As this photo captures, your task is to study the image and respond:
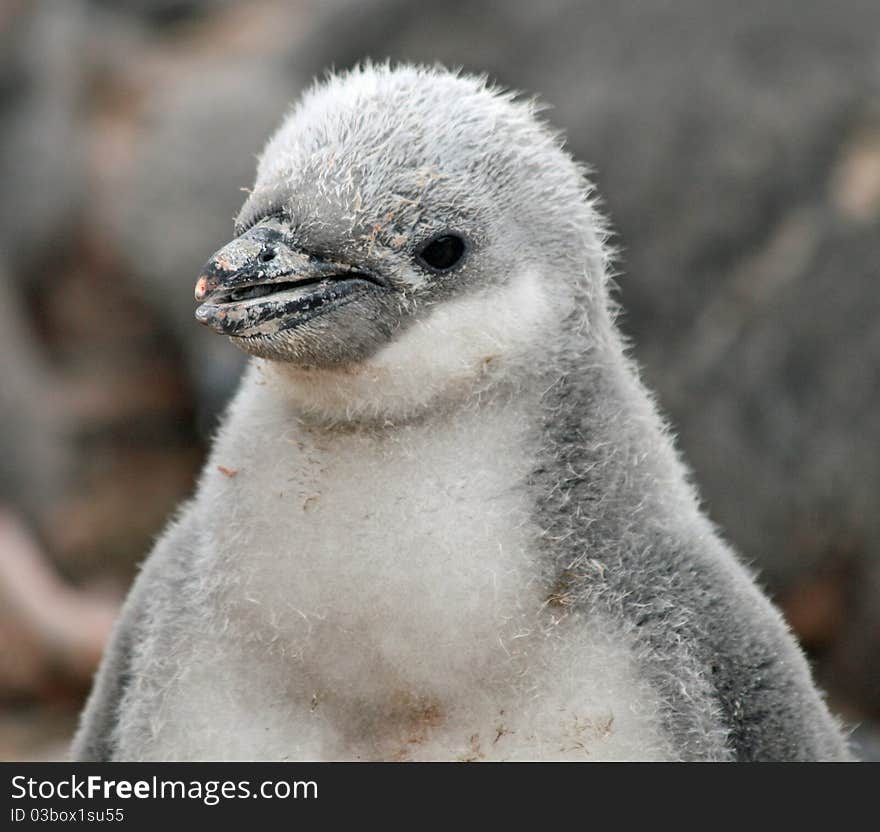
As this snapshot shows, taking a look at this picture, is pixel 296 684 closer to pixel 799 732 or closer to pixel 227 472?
pixel 227 472

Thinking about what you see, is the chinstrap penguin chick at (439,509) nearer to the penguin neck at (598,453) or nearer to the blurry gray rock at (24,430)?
the penguin neck at (598,453)

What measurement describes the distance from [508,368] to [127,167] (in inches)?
317

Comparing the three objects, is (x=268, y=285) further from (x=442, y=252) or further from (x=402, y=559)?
(x=402, y=559)

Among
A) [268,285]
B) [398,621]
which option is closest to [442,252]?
[268,285]

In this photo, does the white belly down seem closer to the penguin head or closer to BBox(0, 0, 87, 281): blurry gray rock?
the penguin head

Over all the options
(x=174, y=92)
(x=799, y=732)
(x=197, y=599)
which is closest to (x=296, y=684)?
(x=197, y=599)

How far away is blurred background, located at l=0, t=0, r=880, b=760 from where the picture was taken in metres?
5.36

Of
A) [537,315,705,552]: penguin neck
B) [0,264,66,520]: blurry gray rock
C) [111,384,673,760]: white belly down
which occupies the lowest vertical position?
[111,384,673,760]: white belly down

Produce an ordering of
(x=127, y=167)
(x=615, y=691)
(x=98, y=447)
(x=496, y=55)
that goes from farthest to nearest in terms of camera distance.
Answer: (x=127, y=167)
(x=98, y=447)
(x=496, y=55)
(x=615, y=691)

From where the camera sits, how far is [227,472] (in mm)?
2393

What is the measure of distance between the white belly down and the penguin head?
16 cm

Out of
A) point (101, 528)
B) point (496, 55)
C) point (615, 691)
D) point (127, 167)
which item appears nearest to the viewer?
point (615, 691)

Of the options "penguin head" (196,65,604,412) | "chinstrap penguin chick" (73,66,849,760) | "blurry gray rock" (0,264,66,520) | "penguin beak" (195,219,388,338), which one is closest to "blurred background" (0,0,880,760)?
"blurry gray rock" (0,264,66,520)

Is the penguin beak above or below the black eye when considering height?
below
